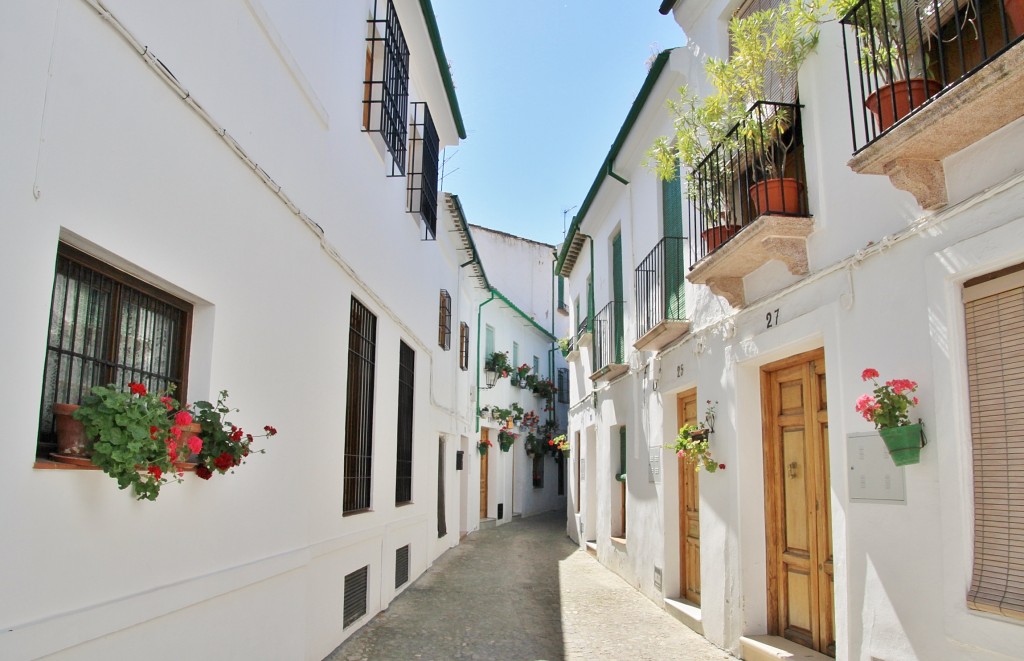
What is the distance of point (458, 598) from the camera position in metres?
9.28

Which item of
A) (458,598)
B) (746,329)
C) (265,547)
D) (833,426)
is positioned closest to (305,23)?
(265,547)

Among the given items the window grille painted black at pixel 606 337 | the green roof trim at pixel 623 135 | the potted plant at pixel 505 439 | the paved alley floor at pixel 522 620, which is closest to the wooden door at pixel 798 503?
the paved alley floor at pixel 522 620

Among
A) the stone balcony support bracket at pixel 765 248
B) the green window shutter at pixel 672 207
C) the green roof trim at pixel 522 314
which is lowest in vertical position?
the stone balcony support bracket at pixel 765 248

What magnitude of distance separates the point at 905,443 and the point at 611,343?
7.72 metres

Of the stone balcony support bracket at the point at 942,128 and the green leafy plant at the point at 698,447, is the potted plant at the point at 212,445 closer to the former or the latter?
the stone balcony support bracket at the point at 942,128

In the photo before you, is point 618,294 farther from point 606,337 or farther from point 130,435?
point 130,435

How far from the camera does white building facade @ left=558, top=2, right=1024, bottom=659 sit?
361 centimetres

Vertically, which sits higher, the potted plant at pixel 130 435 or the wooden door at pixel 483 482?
the potted plant at pixel 130 435

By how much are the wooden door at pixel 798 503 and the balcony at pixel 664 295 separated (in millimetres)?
1690

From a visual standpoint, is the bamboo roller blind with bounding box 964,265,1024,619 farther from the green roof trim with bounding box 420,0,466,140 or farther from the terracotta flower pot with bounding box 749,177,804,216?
the green roof trim with bounding box 420,0,466,140

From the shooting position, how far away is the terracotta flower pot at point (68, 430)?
110 inches

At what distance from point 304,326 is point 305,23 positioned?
2.21 metres

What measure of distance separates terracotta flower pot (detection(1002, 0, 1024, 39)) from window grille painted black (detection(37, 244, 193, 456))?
12.9 ft

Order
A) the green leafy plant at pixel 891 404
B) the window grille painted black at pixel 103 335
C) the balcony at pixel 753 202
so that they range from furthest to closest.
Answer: the balcony at pixel 753 202 < the green leafy plant at pixel 891 404 < the window grille painted black at pixel 103 335
